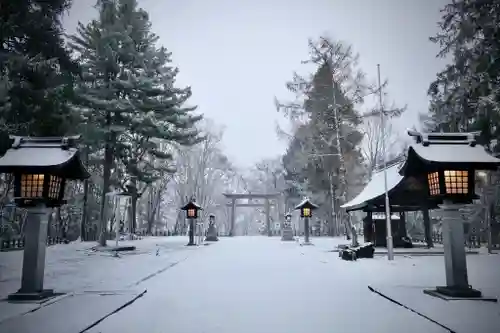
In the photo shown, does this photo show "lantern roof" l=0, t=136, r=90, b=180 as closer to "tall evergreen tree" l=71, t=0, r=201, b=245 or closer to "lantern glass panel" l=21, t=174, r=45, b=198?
"lantern glass panel" l=21, t=174, r=45, b=198

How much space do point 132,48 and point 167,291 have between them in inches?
572

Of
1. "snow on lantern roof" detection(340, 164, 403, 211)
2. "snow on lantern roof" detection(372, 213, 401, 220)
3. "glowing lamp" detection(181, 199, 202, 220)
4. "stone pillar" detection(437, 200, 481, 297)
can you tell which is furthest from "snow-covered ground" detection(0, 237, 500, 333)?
"glowing lamp" detection(181, 199, 202, 220)

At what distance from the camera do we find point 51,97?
1123 centimetres

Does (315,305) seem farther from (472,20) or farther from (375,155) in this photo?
(375,155)

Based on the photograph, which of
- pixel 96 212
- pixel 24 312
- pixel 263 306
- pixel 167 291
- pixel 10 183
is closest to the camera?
pixel 24 312

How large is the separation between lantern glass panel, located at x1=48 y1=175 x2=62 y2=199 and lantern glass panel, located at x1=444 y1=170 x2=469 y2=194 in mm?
7645

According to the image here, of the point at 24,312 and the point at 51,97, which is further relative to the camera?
the point at 51,97

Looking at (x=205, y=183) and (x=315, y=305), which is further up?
(x=205, y=183)

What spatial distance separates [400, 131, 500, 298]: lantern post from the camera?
20.5 feet

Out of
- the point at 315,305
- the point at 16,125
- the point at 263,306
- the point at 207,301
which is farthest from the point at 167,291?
the point at 16,125

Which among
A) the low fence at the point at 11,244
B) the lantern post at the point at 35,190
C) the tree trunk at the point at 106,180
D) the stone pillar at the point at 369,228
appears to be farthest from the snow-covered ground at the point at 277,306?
the low fence at the point at 11,244

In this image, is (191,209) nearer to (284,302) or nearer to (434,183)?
(284,302)

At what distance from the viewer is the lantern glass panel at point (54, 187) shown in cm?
671

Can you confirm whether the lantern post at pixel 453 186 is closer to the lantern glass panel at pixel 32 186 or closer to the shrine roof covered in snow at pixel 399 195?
the lantern glass panel at pixel 32 186
